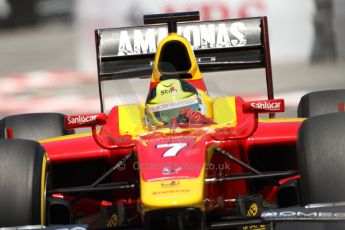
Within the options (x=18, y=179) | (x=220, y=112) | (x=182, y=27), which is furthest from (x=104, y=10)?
(x=18, y=179)

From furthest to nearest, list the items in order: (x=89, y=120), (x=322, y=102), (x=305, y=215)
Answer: (x=322, y=102) → (x=89, y=120) → (x=305, y=215)

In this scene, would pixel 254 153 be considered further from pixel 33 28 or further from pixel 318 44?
pixel 33 28

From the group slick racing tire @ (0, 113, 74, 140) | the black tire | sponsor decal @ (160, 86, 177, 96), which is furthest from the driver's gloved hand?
slick racing tire @ (0, 113, 74, 140)

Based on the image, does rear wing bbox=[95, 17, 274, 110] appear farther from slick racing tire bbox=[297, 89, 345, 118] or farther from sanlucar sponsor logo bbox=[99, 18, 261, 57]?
slick racing tire bbox=[297, 89, 345, 118]

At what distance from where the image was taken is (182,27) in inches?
282

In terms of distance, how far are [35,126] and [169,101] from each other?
1.53 meters

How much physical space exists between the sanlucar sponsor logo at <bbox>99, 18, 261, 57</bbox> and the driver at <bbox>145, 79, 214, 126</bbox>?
147 cm

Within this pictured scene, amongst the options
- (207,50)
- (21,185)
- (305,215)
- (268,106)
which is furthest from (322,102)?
(21,185)

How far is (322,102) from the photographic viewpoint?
6.48 meters

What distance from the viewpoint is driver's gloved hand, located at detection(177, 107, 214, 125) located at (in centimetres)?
541

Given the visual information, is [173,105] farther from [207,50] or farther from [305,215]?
[207,50]

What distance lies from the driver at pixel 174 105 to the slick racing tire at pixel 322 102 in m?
1.16

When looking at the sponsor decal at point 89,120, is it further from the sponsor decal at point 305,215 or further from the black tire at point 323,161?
the sponsor decal at point 305,215

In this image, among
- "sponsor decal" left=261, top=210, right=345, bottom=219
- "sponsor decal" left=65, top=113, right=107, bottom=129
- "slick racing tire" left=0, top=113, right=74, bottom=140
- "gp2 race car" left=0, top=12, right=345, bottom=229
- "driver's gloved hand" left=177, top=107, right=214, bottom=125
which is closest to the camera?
"sponsor decal" left=261, top=210, right=345, bottom=219
